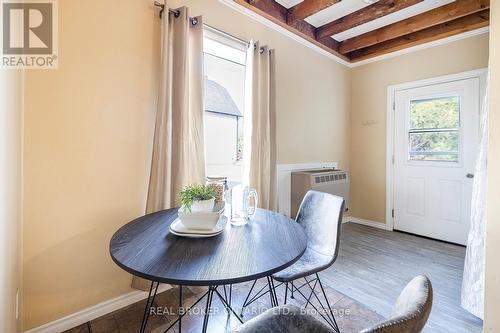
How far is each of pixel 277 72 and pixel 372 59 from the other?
5.80ft

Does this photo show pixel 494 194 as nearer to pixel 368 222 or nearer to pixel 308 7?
pixel 308 7

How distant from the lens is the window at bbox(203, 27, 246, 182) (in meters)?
2.85

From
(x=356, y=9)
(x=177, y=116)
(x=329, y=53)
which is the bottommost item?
(x=177, y=116)

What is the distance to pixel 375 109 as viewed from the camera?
139 inches

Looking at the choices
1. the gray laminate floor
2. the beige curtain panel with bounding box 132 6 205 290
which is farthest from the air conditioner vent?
the beige curtain panel with bounding box 132 6 205 290

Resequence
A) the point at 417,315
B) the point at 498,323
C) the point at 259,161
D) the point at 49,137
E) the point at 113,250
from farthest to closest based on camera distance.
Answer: the point at 259,161 < the point at 49,137 < the point at 498,323 < the point at 113,250 < the point at 417,315

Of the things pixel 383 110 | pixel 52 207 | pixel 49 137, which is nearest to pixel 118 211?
pixel 52 207

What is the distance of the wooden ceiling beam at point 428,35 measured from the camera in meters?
2.62

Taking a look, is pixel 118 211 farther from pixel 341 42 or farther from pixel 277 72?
pixel 341 42

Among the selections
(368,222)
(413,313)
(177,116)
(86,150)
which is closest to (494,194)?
(413,313)

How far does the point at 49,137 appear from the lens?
1412 millimetres

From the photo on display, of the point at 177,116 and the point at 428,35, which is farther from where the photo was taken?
the point at 428,35

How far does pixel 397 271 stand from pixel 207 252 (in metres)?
2.15

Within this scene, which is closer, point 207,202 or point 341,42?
point 207,202
